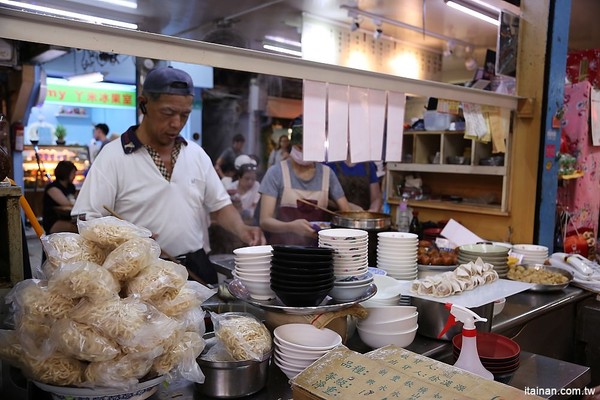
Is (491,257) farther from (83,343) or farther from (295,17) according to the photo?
(295,17)

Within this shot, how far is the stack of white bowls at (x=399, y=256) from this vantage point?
8.02ft

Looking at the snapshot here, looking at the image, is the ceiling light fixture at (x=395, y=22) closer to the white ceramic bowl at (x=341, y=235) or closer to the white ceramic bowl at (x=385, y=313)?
the white ceramic bowl at (x=341, y=235)

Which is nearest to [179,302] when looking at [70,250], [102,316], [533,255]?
[102,316]

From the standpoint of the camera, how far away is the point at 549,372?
1812mm

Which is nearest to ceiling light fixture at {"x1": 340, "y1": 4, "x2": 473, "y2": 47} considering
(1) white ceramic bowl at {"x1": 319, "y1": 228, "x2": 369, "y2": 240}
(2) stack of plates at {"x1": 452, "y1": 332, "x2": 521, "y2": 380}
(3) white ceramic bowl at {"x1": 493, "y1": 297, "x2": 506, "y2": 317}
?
(3) white ceramic bowl at {"x1": 493, "y1": 297, "x2": 506, "y2": 317}

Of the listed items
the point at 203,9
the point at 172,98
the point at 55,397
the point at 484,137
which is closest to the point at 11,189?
the point at 55,397

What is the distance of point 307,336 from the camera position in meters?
1.63

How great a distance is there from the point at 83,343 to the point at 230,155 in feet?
19.5

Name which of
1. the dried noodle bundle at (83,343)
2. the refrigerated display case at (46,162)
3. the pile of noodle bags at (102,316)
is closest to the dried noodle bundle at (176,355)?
the pile of noodle bags at (102,316)

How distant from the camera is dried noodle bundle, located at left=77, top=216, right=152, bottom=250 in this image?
55.4 inches

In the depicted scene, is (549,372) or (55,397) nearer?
(55,397)

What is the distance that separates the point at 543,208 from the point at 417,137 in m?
1.90

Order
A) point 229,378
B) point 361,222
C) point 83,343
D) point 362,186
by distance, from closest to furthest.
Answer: point 83,343
point 229,378
point 361,222
point 362,186

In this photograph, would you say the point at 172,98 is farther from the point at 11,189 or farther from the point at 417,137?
the point at 417,137
